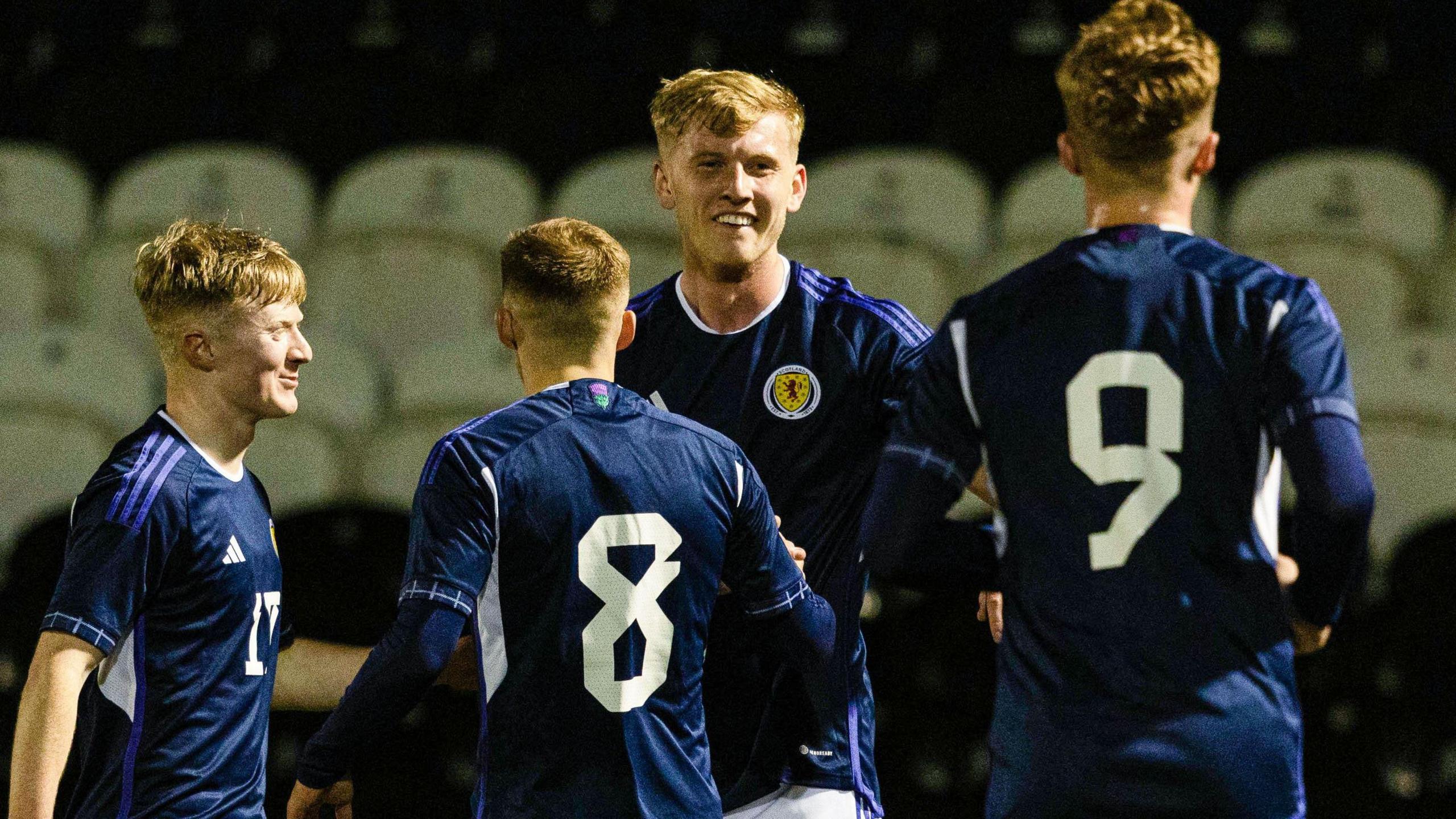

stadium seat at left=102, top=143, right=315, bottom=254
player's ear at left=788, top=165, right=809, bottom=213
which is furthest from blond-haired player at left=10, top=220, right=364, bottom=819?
stadium seat at left=102, top=143, right=315, bottom=254

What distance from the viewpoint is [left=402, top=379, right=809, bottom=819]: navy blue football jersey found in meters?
2.64

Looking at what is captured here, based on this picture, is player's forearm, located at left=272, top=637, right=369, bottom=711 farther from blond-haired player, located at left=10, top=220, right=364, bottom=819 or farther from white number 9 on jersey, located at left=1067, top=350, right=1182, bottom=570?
white number 9 on jersey, located at left=1067, top=350, right=1182, bottom=570

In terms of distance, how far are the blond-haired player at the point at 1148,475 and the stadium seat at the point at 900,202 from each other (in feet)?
13.9

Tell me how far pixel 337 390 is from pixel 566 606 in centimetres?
363

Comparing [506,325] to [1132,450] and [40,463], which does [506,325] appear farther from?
[40,463]

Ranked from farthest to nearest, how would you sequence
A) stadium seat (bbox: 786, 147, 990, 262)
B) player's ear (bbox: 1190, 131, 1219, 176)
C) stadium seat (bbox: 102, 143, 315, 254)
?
stadium seat (bbox: 102, 143, 315, 254), stadium seat (bbox: 786, 147, 990, 262), player's ear (bbox: 1190, 131, 1219, 176)

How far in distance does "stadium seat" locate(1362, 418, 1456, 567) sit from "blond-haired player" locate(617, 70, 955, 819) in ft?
9.04

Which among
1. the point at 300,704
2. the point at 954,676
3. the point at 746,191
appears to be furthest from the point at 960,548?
the point at 954,676

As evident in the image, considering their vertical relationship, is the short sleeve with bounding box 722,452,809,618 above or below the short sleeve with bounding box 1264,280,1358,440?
below

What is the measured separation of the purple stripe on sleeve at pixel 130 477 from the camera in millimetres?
2734

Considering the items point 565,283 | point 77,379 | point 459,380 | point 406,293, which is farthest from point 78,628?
point 406,293

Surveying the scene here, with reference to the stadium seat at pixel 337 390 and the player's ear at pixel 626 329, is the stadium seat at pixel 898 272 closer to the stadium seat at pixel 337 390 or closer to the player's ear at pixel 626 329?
the stadium seat at pixel 337 390

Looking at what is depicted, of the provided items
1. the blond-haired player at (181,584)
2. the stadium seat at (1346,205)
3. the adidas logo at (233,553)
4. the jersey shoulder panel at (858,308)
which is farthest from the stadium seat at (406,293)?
the adidas logo at (233,553)

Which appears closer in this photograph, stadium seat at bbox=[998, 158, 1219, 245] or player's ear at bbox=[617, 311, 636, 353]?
player's ear at bbox=[617, 311, 636, 353]
